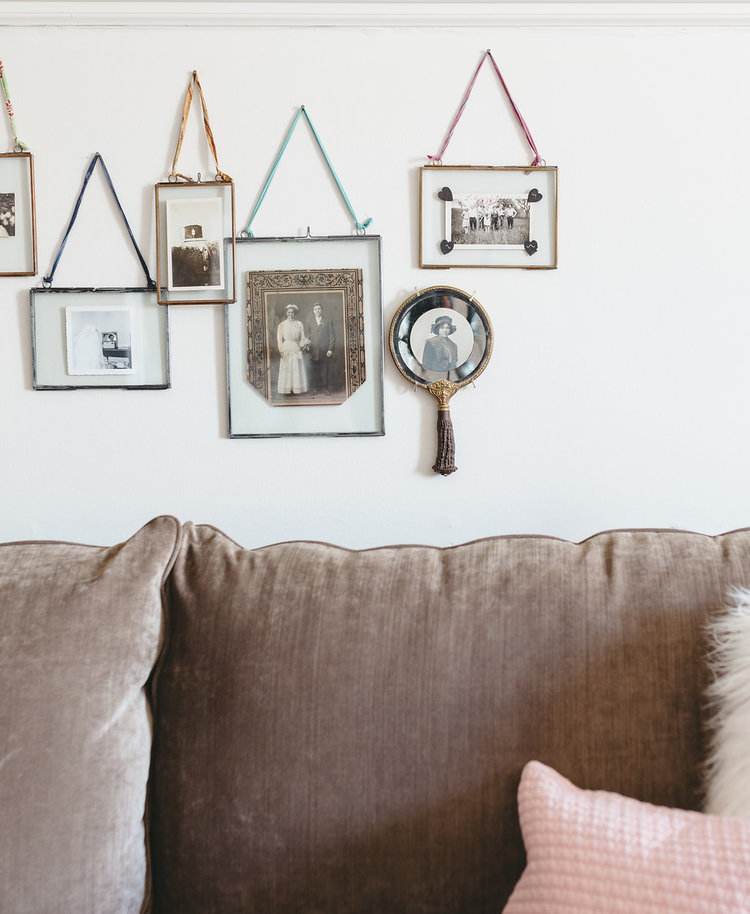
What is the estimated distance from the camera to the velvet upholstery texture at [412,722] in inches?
37.4

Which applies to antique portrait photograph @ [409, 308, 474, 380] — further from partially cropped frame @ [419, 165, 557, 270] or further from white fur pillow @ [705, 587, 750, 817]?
white fur pillow @ [705, 587, 750, 817]

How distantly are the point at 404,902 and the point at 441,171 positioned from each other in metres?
1.33

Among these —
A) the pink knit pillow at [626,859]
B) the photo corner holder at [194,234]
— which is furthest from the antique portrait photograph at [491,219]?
the pink knit pillow at [626,859]

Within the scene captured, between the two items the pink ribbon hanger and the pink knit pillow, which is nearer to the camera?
the pink knit pillow

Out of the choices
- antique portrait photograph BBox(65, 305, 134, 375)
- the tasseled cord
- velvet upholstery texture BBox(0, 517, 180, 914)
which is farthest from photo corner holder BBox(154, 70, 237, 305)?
velvet upholstery texture BBox(0, 517, 180, 914)

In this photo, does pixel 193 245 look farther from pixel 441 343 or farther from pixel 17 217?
pixel 441 343

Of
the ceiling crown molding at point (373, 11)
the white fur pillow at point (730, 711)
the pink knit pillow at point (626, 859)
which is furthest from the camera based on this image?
the ceiling crown molding at point (373, 11)

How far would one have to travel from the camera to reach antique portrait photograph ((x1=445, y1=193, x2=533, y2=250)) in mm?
1529

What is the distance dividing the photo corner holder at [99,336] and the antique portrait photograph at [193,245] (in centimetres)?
7

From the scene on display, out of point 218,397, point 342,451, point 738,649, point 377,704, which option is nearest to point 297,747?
point 377,704

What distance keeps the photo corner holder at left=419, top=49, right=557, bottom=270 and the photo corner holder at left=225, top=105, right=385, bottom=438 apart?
139 mm

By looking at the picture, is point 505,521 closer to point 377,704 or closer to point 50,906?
point 377,704

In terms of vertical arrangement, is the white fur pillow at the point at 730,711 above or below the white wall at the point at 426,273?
below

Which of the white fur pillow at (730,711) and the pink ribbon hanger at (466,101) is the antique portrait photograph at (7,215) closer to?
the pink ribbon hanger at (466,101)
